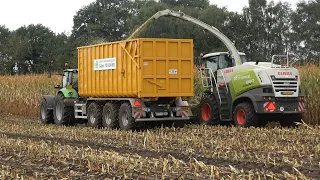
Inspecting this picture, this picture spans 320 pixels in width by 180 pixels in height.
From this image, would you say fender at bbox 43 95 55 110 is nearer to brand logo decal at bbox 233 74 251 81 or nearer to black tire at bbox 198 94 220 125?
black tire at bbox 198 94 220 125

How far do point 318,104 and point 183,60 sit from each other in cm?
413

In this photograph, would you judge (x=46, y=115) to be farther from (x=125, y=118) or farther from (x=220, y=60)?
(x=220, y=60)

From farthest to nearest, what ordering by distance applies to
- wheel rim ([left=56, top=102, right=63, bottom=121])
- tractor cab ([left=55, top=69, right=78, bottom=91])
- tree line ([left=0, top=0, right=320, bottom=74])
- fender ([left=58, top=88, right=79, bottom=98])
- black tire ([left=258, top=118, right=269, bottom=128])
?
tree line ([left=0, top=0, right=320, bottom=74]) < tractor cab ([left=55, top=69, right=78, bottom=91]) < wheel rim ([left=56, top=102, right=63, bottom=121]) < fender ([left=58, top=88, right=79, bottom=98]) < black tire ([left=258, top=118, right=269, bottom=128])

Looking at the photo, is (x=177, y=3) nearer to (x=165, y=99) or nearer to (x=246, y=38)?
(x=246, y=38)

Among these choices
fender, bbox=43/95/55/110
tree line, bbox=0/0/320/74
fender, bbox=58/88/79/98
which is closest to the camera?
fender, bbox=58/88/79/98

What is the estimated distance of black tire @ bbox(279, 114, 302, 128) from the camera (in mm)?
14688

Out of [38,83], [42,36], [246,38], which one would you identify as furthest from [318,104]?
[42,36]

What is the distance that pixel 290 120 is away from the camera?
48.7 ft

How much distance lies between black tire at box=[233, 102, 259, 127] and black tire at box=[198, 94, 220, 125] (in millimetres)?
845


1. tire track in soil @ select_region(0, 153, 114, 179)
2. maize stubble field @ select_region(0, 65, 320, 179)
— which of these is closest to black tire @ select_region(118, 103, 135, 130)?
maize stubble field @ select_region(0, 65, 320, 179)

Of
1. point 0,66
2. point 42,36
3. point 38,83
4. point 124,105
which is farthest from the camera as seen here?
point 42,36

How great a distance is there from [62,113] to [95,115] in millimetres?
2054

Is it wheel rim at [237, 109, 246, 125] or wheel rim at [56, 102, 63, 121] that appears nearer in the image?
wheel rim at [237, 109, 246, 125]

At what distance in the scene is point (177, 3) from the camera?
76.0 meters
